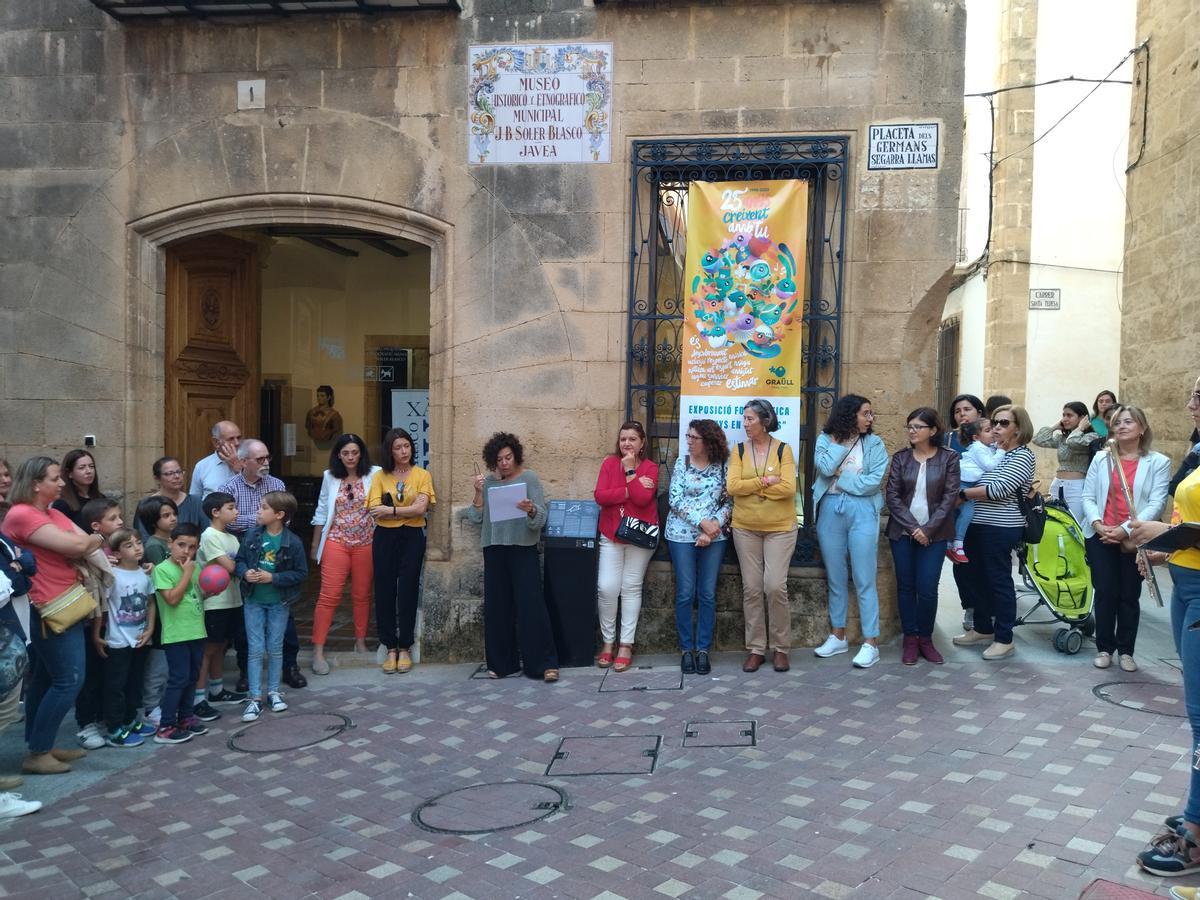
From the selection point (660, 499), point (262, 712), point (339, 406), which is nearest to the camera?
point (262, 712)

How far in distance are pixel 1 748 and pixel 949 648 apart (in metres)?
6.12

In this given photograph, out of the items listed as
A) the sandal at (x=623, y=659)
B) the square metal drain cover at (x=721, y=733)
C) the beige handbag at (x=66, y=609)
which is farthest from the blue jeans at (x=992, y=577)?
the beige handbag at (x=66, y=609)

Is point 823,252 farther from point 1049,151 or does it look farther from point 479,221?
point 1049,151

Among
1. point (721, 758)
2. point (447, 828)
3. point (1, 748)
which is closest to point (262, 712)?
point (1, 748)

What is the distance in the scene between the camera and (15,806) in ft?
16.0

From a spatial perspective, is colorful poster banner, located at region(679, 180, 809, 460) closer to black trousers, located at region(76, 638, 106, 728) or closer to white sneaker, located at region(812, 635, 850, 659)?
white sneaker, located at region(812, 635, 850, 659)

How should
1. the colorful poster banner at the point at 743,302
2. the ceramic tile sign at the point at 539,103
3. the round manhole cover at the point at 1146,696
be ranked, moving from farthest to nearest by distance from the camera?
the ceramic tile sign at the point at 539,103 < the colorful poster banner at the point at 743,302 < the round manhole cover at the point at 1146,696

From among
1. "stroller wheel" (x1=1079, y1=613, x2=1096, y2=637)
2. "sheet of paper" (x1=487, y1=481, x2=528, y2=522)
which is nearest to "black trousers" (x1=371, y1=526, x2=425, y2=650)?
"sheet of paper" (x1=487, y1=481, x2=528, y2=522)

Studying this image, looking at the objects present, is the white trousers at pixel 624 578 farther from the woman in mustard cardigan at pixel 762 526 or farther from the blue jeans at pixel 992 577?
the blue jeans at pixel 992 577

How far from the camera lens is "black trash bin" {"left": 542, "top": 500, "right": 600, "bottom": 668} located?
23.2 feet

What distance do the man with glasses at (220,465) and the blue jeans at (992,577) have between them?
5.30 m

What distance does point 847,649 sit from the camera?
7109 mm

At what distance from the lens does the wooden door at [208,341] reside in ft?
27.2

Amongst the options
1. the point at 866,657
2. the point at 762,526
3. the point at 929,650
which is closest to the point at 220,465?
the point at 762,526
